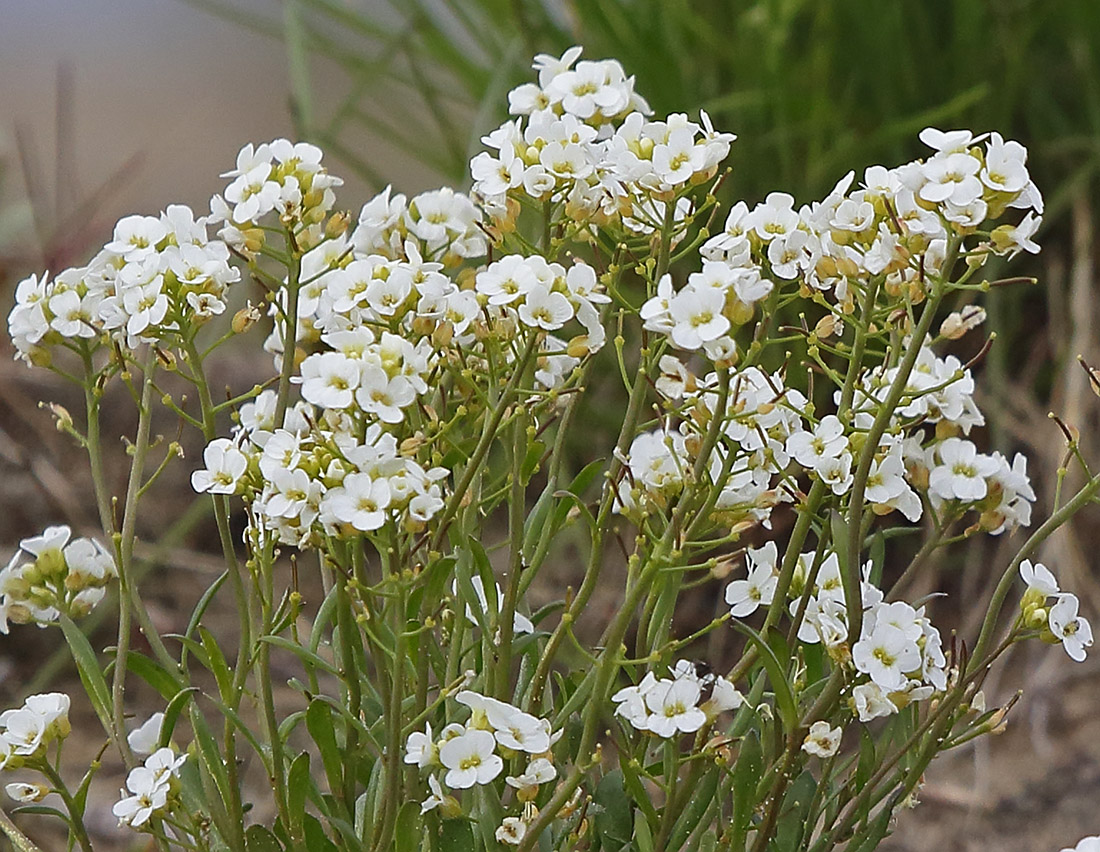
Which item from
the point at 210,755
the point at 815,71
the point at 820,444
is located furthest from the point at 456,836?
the point at 815,71

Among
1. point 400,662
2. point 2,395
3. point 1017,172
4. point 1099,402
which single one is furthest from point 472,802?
point 2,395

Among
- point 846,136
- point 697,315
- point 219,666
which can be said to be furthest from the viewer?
point 846,136

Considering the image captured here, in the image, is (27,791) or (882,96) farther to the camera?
(882,96)

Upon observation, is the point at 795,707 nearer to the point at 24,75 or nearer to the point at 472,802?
the point at 472,802

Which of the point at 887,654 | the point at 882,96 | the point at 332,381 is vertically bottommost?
the point at 882,96

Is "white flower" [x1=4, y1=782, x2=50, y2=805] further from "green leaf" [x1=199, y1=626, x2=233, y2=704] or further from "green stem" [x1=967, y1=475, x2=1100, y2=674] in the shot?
"green stem" [x1=967, y1=475, x2=1100, y2=674]

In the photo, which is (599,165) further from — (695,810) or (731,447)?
(695,810)

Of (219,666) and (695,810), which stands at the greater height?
(219,666)
